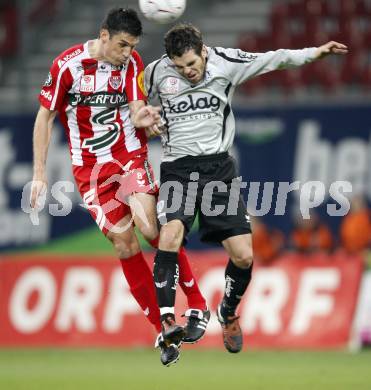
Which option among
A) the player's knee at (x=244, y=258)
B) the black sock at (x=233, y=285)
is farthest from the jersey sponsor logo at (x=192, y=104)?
the black sock at (x=233, y=285)

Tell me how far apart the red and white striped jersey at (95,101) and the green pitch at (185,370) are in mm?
3405

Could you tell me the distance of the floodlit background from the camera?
→ 1503 cm

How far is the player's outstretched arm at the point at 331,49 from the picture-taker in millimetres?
8924

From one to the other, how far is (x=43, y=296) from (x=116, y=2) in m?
6.74

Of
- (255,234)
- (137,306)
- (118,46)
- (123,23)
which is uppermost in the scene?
(123,23)

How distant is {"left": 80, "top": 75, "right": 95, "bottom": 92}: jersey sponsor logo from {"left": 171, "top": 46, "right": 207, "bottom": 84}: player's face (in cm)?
74

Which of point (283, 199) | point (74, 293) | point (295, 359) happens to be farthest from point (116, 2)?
point (295, 359)

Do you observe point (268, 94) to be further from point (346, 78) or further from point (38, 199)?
point (38, 199)

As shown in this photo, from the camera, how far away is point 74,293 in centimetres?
1686

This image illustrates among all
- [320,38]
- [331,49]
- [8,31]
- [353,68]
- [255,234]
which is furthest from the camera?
[8,31]

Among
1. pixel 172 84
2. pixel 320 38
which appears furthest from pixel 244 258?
pixel 320 38

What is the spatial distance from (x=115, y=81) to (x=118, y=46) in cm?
36

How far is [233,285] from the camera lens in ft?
32.7

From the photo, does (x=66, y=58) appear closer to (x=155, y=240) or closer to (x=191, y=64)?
(x=191, y=64)
